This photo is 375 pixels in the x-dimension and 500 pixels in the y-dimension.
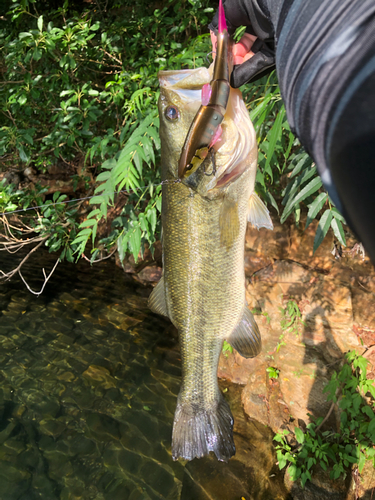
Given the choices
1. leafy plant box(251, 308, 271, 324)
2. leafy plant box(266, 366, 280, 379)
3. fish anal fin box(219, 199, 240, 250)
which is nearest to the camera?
fish anal fin box(219, 199, 240, 250)

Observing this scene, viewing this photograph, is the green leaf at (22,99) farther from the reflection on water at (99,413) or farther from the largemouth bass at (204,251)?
the largemouth bass at (204,251)

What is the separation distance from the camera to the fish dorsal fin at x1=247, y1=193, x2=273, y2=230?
5.59 ft

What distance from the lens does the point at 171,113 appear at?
1.64m

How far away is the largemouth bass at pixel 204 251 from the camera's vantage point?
1606mm

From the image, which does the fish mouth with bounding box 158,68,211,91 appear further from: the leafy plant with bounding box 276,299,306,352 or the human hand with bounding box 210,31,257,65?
the leafy plant with bounding box 276,299,306,352

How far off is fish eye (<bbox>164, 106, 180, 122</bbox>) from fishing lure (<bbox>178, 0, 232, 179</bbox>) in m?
0.29

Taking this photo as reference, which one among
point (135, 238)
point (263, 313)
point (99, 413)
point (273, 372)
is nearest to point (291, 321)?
point (263, 313)

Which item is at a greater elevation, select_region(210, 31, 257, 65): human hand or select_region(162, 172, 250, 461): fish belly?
select_region(210, 31, 257, 65): human hand

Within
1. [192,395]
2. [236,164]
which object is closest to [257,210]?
[236,164]

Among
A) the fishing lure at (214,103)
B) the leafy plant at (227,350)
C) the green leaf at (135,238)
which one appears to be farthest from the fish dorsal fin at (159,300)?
the leafy plant at (227,350)

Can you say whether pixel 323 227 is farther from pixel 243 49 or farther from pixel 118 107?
pixel 118 107

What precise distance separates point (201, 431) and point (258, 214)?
122 cm

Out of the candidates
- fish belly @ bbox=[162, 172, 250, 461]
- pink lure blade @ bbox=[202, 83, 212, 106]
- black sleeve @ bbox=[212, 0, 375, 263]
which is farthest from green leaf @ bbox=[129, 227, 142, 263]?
black sleeve @ bbox=[212, 0, 375, 263]

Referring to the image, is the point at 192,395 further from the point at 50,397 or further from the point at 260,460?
the point at 50,397
